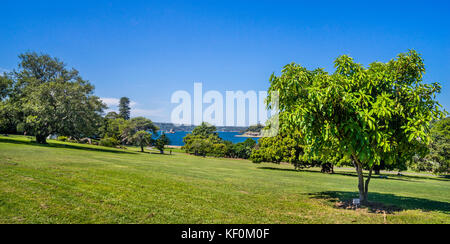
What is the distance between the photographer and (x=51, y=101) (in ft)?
127

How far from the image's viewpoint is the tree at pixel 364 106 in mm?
8602

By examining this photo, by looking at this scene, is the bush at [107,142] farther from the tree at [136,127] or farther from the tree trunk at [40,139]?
the tree trunk at [40,139]

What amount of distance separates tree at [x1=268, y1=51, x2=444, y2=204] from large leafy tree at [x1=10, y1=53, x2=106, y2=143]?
37.9 metres

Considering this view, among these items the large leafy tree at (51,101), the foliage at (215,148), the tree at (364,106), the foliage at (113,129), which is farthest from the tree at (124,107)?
the tree at (364,106)

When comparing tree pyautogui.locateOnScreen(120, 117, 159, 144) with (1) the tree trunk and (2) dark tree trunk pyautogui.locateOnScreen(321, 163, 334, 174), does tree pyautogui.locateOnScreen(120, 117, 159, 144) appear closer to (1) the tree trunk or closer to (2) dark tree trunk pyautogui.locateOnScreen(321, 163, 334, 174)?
(1) the tree trunk

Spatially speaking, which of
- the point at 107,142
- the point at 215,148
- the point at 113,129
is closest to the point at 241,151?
the point at 215,148

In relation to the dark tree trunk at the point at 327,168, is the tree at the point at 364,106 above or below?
above

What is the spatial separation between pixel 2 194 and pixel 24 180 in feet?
8.20

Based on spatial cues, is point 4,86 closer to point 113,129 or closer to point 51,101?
point 51,101

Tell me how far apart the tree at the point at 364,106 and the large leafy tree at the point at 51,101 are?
124 ft

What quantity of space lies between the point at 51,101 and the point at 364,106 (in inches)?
1739

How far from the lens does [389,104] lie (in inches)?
338

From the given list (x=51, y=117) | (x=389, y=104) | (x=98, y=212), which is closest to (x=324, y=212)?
(x=389, y=104)
